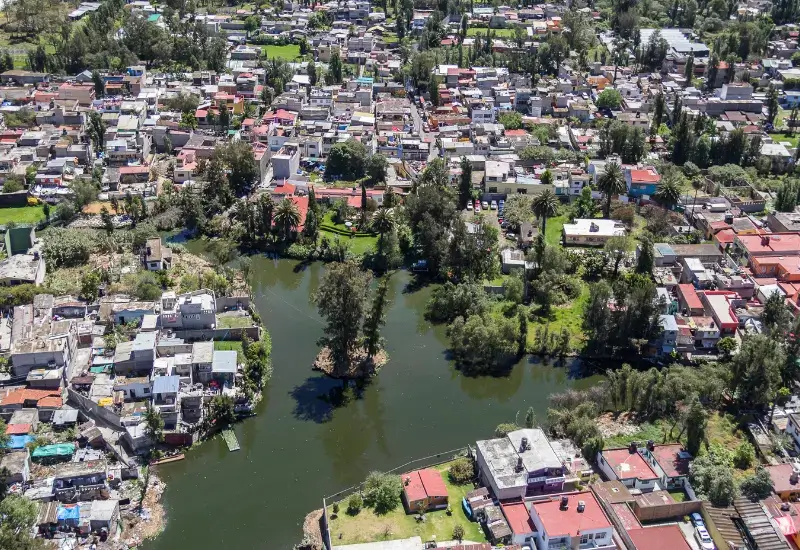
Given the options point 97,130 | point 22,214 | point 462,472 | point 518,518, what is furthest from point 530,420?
point 97,130

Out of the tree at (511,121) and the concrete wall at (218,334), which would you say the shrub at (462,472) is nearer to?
the concrete wall at (218,334)

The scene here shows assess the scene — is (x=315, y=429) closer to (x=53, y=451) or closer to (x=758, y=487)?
(x=53, y=451)

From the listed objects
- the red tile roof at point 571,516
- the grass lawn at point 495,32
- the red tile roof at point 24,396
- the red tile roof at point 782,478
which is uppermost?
the grass lawn at point 495,32

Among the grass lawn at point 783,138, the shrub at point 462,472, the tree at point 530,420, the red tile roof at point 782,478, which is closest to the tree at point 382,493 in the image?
the shrub at point 462,472

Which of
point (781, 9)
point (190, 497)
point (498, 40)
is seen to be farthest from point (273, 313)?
point (781, 9)

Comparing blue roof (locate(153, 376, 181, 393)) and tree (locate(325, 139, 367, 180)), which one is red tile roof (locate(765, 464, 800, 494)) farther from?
tree (locate(325, 139, 367, 180))
